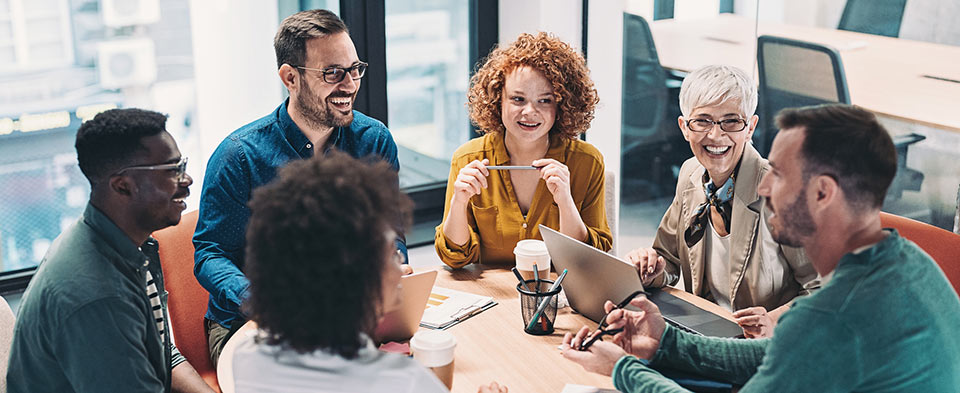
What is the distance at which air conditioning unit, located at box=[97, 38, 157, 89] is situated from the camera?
10.8ft

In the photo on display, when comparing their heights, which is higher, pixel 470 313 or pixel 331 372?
pixel 331 372

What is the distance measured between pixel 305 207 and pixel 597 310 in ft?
3.39

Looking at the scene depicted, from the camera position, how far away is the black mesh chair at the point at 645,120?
14.1ft

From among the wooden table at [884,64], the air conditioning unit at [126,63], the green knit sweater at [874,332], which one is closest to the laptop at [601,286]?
the green knit sweater at [874,332]

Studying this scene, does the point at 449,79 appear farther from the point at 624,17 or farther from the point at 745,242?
the point at 745,242

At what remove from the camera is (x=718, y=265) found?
7.95 feet

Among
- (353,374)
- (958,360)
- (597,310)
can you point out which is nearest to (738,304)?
(597,310)

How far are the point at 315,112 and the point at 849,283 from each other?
64.9 inches

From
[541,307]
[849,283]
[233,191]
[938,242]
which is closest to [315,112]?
[233,191]

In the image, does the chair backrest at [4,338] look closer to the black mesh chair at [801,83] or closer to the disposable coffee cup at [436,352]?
the disposable coffee cup at [436,352]

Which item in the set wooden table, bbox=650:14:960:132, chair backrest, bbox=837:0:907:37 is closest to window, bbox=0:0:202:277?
wooden table, bbox=650:14:960:132

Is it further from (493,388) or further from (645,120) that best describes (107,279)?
(645,120)

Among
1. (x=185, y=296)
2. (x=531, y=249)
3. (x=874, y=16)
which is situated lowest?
(x=185, y=296)

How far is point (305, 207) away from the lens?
1.27m
